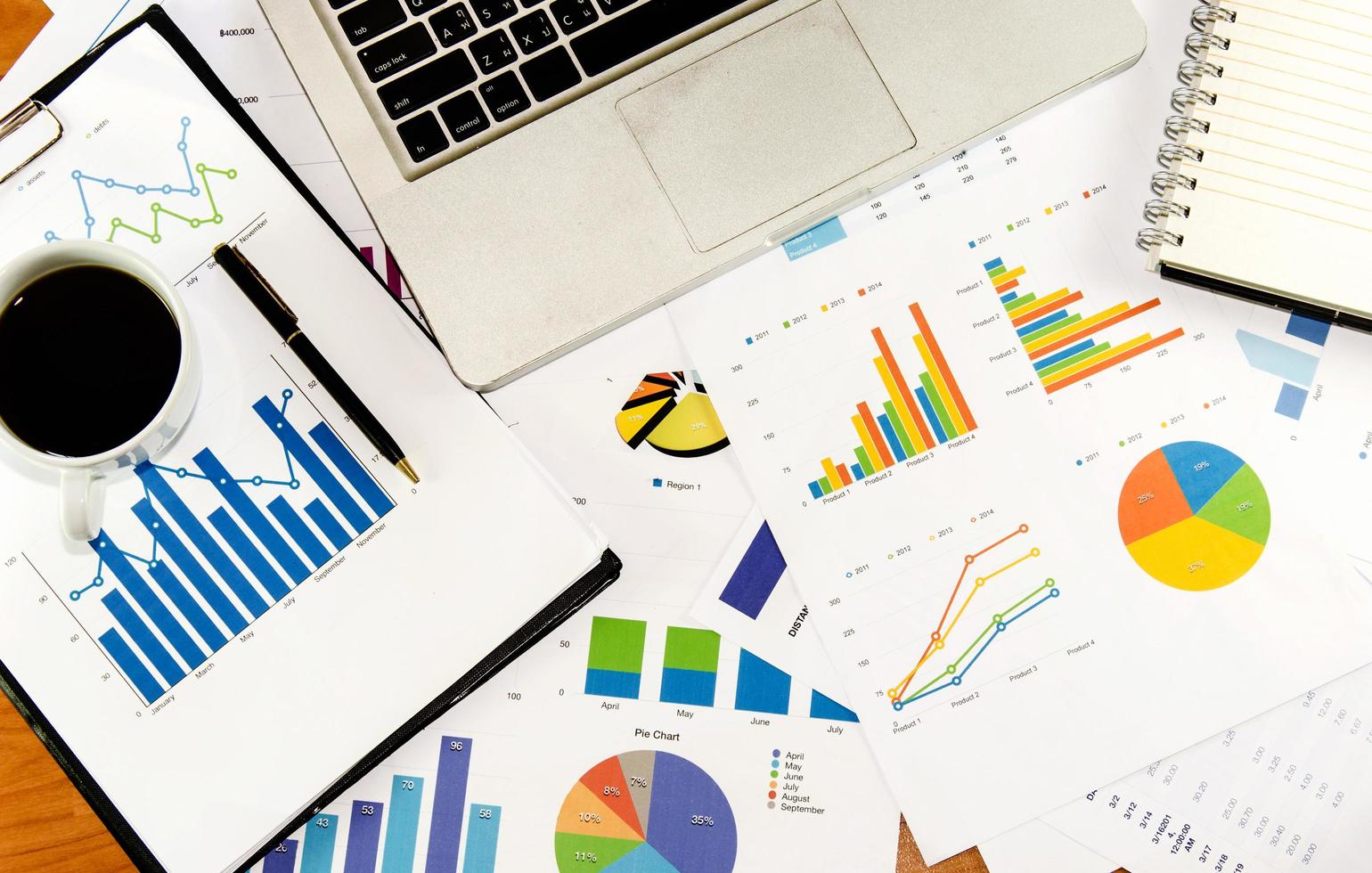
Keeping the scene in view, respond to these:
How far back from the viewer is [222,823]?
58 cm

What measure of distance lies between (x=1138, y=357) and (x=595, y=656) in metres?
0.44

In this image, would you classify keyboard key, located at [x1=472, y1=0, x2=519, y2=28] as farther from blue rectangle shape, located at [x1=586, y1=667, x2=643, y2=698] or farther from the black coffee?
blue rectangle shape, located at [x1=586, y1=667, x2=643, y2=698]

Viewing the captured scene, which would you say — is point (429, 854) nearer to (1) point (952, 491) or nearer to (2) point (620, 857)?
(2) point (620, 857)

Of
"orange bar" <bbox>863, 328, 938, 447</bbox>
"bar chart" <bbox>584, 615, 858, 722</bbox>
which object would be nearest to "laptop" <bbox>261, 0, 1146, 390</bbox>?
"orange bar" <bbox>863, 328, 938, 447</bbox>

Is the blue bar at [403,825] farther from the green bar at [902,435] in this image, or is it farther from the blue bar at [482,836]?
the green bar at [902,435]

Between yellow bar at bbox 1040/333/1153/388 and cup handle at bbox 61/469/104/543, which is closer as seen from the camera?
cup handle at bbox 61/469/104/543

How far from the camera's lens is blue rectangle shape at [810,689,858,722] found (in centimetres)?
64

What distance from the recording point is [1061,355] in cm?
65

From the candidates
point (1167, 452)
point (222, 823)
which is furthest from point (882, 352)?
point (222, 823)

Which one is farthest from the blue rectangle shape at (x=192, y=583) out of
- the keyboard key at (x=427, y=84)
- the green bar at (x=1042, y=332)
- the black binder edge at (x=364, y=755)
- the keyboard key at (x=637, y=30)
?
the green bar at (x=1042, y=332)

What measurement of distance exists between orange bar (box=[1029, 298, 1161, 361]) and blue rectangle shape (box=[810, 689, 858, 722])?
0.28 metres

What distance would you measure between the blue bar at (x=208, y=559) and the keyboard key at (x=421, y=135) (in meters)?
0.27

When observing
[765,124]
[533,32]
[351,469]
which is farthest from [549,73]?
[351,469]

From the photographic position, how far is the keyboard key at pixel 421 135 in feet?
1.89
